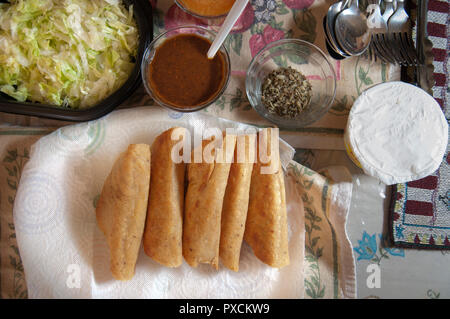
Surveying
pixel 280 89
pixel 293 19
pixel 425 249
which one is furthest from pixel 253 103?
pixel 425 249

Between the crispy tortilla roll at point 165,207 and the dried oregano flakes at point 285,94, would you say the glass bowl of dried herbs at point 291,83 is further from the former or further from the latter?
the crispy tortilla roll at point 165,207

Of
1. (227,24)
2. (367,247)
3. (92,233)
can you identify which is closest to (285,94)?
(227,24)

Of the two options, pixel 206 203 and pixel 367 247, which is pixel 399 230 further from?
pixel 206 203

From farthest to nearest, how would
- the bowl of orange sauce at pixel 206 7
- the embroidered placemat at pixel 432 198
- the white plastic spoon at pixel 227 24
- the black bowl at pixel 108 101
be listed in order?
the embroidered placemat at pixel 432 198, the bowl of orange sauce at pixel 206 7, the black bowl at pixel 108 101, the white plastic spoon at pixel 227 24

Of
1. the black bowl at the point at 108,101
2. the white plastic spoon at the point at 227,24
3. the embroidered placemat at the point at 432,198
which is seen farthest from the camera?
the embroidered placemat at the point at 432,198

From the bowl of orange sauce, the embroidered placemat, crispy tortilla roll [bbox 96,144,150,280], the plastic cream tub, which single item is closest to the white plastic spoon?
the bowl of orange sauce

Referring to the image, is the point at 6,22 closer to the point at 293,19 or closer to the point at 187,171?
the point at 187,171

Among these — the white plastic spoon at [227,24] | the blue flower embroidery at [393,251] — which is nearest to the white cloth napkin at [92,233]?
the white plastic spoon at [227,24]
